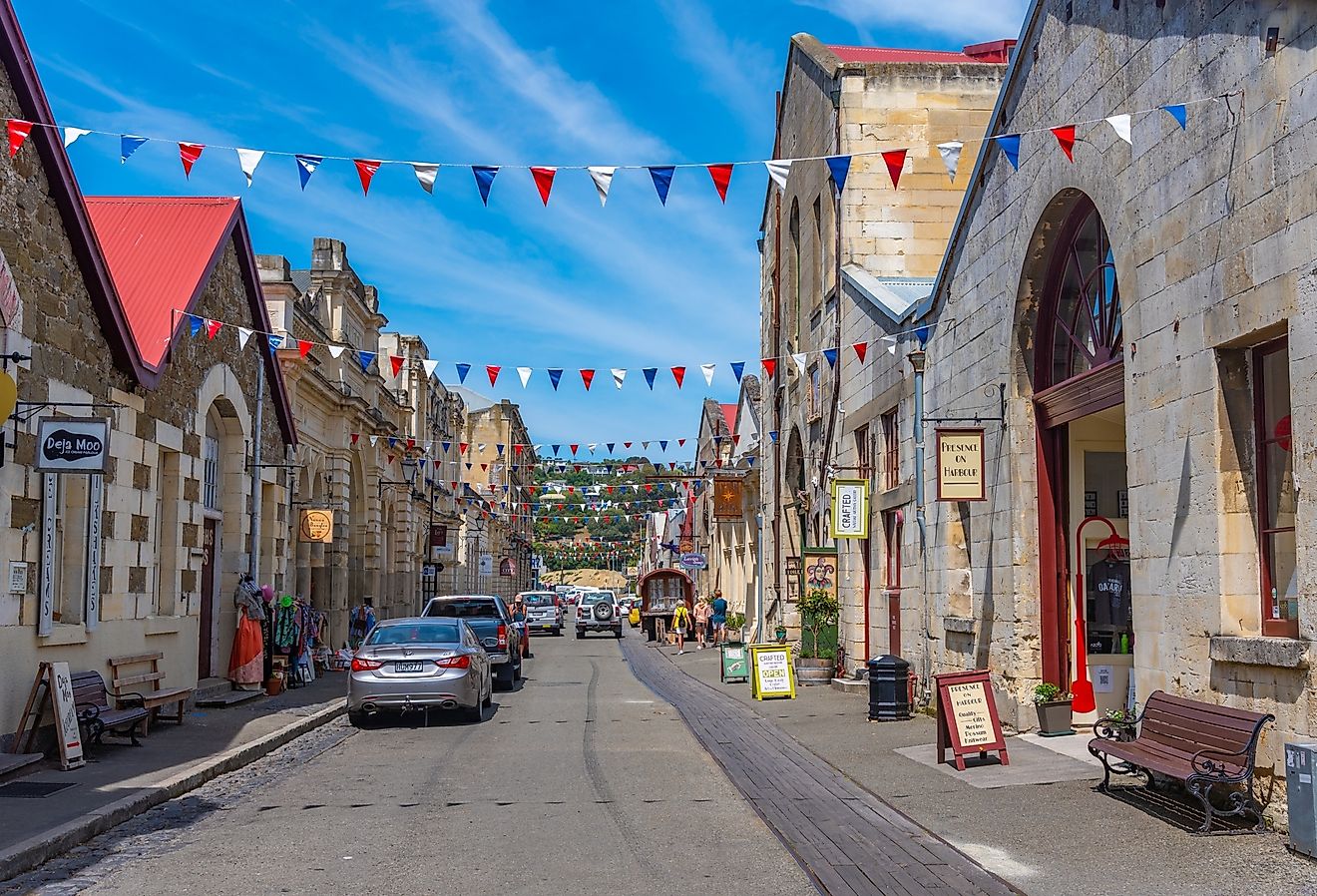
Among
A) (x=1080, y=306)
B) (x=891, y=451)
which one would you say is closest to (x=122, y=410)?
(x=1080, y=306)

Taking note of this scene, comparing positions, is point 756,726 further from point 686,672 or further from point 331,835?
point 686,672

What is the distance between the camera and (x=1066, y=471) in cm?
1474

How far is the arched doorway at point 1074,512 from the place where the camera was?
14.2 meters

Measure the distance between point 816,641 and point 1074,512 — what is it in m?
10.5

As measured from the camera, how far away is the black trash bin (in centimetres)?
1700

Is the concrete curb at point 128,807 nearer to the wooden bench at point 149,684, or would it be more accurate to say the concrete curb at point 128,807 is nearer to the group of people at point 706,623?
the wooden bench at point 149,684

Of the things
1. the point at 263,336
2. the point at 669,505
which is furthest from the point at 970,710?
the point at 669,505

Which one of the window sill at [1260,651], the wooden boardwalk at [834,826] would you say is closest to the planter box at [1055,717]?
the wooden boardwalk at [834,826]

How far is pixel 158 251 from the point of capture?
17.8 m

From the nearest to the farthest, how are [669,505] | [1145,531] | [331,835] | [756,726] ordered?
[331,835], [1145,531], [756,726], [669,505]

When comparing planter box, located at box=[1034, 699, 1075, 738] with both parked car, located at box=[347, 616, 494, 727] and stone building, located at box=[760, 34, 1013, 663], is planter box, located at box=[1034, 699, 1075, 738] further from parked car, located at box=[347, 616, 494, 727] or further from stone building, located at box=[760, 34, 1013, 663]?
parked car, located at box=[347, 616, 494, 727]

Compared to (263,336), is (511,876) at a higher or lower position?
lower

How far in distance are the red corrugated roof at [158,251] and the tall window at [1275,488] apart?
11700 millimetres

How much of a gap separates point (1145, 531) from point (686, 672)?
63.9 ft
